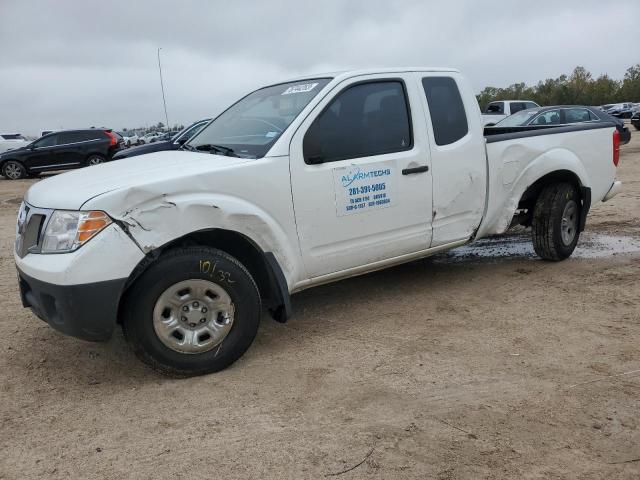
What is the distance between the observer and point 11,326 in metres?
4.47

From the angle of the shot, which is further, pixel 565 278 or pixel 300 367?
pixel 565 278

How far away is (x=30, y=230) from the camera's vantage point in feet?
11.3

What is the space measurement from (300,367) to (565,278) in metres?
2.89

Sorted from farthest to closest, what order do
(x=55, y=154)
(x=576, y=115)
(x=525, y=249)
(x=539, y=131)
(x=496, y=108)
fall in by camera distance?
(x=496, y=108) → (x=55, y=154) → (x=576, y=115) → (x=525, y=249) → (x=539, y=131)

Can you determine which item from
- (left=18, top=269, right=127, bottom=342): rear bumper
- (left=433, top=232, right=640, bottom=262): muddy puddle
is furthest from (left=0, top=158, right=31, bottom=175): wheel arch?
(left=18, top=269, right=127, bottom=342): rear bumper

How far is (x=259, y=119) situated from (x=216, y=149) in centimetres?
41

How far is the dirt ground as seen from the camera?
2613 mm

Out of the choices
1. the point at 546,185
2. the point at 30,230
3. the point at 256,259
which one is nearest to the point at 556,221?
the point at 546,185

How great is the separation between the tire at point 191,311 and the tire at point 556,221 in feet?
10.8

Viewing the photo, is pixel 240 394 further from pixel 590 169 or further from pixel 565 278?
pixel 590 169

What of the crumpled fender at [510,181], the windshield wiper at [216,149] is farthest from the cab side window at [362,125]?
the crumpled fender at [510,181]

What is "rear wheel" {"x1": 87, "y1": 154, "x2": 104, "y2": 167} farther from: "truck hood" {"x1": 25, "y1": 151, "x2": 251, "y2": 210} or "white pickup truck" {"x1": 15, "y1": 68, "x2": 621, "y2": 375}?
"truck hood" {"x1": 25, "y1": 151, "x2": 251, "y2": 210}

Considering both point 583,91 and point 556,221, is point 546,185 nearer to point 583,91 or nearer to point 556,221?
point 556,221

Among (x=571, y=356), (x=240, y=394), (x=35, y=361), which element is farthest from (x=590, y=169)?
(x=35, y=361)
